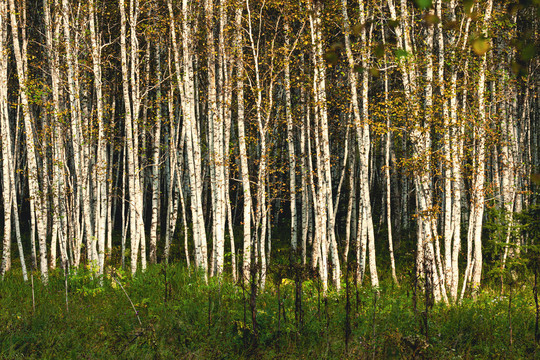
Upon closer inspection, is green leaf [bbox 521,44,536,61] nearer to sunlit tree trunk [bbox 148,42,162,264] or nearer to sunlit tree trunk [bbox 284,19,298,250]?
sunlit tree trunk [bbox 284,19,298,250]

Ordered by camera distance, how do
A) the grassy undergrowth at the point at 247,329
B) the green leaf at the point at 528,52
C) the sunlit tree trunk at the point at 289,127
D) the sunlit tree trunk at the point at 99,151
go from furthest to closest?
the sunlit tree trunk at the point at 289,127 → the sunlit tree trunk at the point at 99,151 → the grassy undergrowth at the point at 247,329 → the green leaf at the point at 528,52

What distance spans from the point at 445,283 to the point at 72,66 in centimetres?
998

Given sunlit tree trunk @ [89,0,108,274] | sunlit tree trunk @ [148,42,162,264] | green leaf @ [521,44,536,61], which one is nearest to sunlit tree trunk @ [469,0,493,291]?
sunlit tree trunk @ [148,42,162,264]

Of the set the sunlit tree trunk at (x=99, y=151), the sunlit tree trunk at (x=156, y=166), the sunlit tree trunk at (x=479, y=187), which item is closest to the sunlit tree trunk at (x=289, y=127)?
the sunlit tree trunk at (x=156, y=166)

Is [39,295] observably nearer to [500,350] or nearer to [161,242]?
[500,350]

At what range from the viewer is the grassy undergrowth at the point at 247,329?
5.02 meters

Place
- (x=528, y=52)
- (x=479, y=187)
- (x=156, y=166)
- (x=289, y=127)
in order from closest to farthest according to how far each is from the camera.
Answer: (x=528, y=52) < (x=479, y=187) < (x=289, y=127) < (x=156, y=166)

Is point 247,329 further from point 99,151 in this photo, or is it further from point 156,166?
point 156,166

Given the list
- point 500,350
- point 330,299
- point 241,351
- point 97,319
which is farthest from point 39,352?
point 500,350

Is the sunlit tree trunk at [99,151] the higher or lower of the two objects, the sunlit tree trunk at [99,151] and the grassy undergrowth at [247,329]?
the higher

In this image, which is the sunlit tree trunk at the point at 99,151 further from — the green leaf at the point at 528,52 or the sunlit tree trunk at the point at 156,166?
the green leaf at the point at 528,52

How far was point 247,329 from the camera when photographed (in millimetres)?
5371

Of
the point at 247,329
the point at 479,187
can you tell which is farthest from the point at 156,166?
the point at 479,187

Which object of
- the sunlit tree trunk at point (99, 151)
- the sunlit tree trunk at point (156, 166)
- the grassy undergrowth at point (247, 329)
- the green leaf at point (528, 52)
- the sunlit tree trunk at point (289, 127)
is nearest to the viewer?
the green leaf at point (528, 52)
